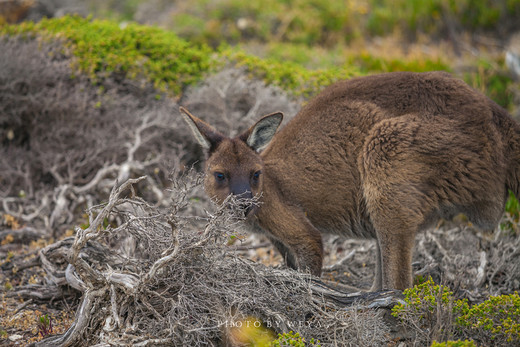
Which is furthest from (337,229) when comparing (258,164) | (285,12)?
(285,12)

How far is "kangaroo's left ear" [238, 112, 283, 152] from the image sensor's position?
5050 mm

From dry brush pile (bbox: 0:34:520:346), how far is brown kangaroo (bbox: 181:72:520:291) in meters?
0.50

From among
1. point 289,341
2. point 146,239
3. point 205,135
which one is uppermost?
point 205,135

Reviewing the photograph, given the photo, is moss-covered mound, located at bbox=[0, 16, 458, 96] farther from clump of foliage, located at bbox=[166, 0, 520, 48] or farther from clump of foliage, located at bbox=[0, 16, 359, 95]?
clump of foliage, located at bbox=[166, 0, 520, 48]

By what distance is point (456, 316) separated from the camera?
4066 millimetres

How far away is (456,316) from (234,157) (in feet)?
7.82

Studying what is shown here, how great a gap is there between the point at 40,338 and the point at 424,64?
8798 millimetres

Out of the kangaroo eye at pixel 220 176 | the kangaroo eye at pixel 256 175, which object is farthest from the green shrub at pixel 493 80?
the kangaroo eye at pixel 220 176

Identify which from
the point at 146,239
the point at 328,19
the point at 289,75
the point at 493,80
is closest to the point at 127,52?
the point at 289,75

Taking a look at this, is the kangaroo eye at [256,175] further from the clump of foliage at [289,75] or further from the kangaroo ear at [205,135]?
the clump of foliage at [289,75]

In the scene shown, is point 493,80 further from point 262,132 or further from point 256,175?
point 256,175

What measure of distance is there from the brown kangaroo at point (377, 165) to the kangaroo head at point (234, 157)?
0.01m

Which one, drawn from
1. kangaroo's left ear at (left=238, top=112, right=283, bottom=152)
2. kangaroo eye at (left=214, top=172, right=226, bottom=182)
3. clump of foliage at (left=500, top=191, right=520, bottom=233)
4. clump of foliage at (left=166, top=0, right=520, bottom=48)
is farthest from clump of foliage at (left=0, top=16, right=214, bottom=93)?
clump of foliage at (left=500, top=191, right=520, bottom=233)

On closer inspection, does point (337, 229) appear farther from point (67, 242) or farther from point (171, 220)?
point (67, 242)
